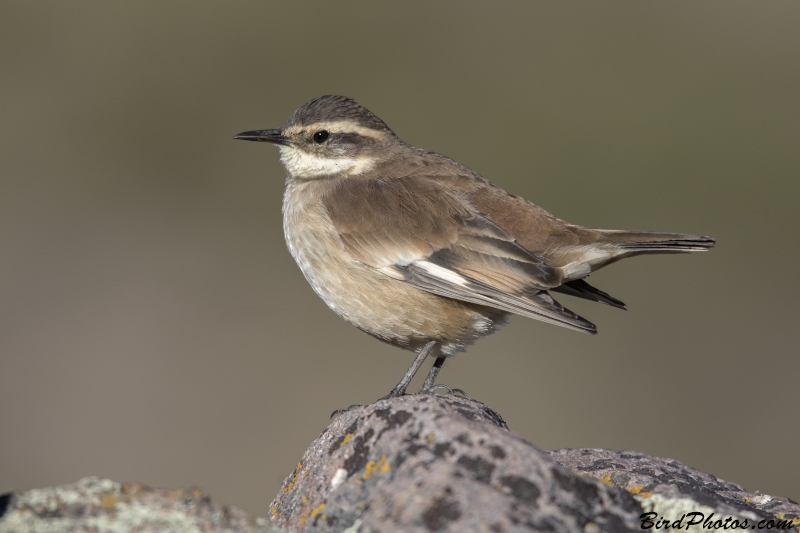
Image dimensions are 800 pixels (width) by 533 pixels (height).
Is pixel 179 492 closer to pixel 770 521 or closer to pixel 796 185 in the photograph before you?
pixel 770 521

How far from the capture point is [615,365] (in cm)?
1580

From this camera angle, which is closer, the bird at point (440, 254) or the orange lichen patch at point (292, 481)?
the orange lichen patch at point (292, 481)

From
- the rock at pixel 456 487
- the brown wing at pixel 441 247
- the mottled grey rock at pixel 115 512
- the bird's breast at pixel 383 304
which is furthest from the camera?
the bird's breast at pixel 383 304

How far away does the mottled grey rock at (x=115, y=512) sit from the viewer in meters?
3.45

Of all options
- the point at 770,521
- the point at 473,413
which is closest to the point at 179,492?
the point at 473,413

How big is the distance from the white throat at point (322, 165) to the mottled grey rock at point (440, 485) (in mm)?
3849

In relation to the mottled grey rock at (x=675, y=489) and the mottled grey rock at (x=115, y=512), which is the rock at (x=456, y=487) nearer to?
the mottled grey rock at (x=675, y=489)

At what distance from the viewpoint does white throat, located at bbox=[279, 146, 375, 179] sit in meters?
8.20

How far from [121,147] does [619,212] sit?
1061 cm

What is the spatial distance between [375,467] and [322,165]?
4.55 m

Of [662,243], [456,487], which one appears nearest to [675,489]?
[456,487]

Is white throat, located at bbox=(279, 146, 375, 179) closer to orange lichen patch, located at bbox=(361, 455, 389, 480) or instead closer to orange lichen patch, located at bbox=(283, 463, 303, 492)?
orange lichen patch, located at bbox=(283, 463, 303, 492)

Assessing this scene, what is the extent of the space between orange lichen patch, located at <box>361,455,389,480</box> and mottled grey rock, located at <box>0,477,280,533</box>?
2.27 ft

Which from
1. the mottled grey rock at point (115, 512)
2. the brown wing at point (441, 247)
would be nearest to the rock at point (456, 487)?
the mottled grey rock at point (115, 512)
